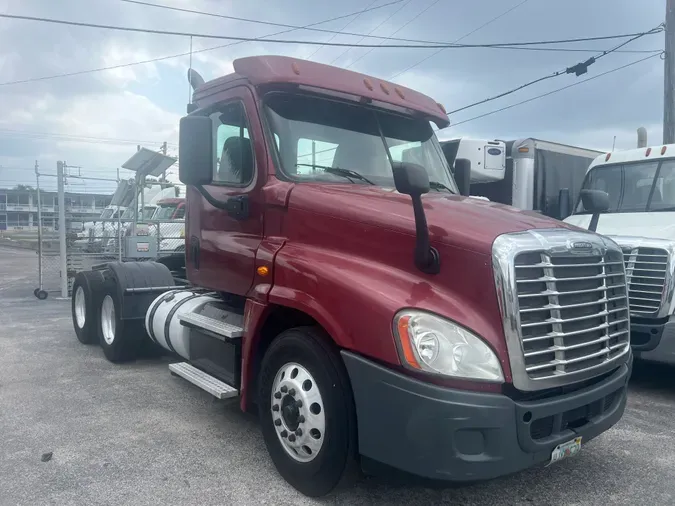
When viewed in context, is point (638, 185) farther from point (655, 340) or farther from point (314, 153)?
point (314, 153)

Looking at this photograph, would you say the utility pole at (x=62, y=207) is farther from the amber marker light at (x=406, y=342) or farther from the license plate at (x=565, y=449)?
the license plate at (x=565, y=449)

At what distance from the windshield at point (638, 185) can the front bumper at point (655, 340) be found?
1874mm

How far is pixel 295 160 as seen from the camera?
4293 mm

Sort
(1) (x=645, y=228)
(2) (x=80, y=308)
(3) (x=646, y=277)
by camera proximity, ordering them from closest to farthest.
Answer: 1. (3) (x=646, y=277)
2. (1) (x=645, y=228)
3. (2) (x=80, y=308)

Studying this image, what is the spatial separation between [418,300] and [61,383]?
445 cm

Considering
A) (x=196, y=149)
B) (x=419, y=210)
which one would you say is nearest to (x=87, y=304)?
(x=196, y=149)

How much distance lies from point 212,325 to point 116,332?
263 centimetres

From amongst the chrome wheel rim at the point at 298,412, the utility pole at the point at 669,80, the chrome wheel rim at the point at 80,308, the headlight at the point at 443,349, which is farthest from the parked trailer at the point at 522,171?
the headlight at the point at 443,349

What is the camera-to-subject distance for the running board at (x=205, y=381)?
14.2ft

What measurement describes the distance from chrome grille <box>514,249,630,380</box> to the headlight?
23 cm

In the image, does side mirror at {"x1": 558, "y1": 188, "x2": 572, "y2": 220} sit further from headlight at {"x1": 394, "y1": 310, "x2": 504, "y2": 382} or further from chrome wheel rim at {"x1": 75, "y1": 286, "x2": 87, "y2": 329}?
chrome wheel rim at {"x1": 75, "y1": 286, "x2": 87, "y2": 329}

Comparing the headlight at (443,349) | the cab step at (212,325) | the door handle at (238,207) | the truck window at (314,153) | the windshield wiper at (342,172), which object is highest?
the truck window at (314,153)

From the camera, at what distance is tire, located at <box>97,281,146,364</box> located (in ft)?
22.0

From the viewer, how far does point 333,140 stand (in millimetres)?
4441
